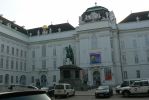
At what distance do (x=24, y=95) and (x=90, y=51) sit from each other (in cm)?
4783

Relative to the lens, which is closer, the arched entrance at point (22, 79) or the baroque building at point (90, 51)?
the baroque building at point (90, 51)

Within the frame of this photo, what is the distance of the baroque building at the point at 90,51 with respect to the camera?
49156 millimetres

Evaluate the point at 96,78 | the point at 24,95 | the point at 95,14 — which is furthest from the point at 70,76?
the point at 24,95

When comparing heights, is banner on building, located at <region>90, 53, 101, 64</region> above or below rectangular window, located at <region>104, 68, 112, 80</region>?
above

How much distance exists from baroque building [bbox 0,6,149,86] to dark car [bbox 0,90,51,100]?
41970 millimetres

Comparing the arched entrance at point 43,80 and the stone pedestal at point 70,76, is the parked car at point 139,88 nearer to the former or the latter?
the stone pedestal at point 70,76

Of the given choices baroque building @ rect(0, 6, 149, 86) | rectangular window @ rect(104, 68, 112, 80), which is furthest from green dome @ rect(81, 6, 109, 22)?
rectangular window @ rect(104, 68, 112, 80)

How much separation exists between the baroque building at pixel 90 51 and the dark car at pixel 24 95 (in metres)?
42.0

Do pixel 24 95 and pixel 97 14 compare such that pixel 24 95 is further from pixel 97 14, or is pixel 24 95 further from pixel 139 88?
pixel 97 14


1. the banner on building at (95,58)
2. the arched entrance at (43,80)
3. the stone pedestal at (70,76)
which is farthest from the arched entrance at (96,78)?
the stone pedestal at (70,76)

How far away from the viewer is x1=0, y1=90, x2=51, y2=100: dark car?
324 cm

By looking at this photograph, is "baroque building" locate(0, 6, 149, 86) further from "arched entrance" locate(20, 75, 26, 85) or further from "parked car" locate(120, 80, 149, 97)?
"parked car" locate(120, 80, 149, 97)

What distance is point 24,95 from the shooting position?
11.3 ft

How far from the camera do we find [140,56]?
49.8 metres
